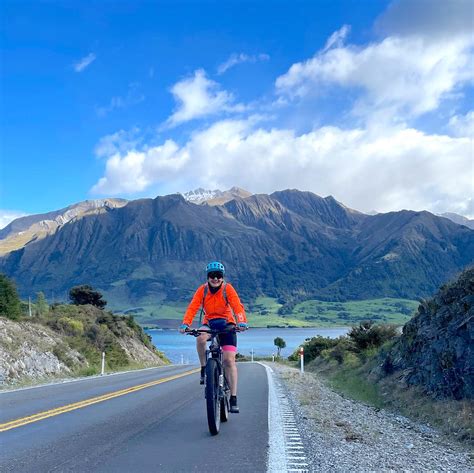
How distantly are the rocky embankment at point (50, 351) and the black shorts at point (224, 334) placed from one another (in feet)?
47.3

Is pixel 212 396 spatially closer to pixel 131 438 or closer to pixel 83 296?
pixel 131 438

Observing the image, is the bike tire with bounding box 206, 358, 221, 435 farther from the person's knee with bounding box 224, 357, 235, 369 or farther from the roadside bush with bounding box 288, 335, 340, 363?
the roadside bush with bounding box 288, 335, 340, 363

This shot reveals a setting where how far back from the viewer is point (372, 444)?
7.80m

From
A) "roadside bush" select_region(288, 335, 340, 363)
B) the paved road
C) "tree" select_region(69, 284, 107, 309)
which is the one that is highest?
"tree" select_region(69, 284, 107, 309)

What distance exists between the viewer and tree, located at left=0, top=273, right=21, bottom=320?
2709 centimetres

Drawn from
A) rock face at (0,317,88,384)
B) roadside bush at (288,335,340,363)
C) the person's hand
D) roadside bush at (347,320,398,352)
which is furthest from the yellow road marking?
roadside bush at (288,335,340,363)

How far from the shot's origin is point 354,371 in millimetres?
22469

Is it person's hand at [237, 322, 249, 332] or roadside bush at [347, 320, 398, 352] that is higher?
person's hand at [237, 322, 249, 332]

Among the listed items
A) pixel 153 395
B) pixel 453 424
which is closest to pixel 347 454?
pixel 453 424

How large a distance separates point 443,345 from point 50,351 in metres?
20.4

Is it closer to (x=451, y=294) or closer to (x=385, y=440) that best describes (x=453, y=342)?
(x=451, y=294)

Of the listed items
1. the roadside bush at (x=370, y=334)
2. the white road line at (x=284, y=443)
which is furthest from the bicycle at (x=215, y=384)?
the roadside bush at (x=370, y=334)

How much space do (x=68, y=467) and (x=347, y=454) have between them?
132 inches

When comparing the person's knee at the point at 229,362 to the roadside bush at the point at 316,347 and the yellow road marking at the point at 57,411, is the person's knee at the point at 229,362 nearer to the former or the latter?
the yellow road marking at the point at 57,411
